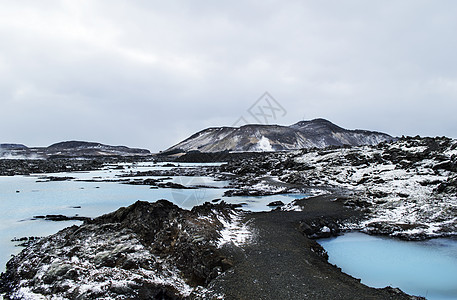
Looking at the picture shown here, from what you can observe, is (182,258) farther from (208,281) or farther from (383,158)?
(383,158)

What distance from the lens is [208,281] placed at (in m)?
7.72

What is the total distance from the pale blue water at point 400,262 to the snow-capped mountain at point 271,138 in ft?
348

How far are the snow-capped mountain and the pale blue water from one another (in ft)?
348

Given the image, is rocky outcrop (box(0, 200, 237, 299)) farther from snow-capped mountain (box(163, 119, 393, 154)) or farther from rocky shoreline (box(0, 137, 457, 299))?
snow-capped mountain (box(163, 119, 393, 154))

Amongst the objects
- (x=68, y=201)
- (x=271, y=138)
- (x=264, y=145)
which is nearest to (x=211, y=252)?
(x=68, y=201)

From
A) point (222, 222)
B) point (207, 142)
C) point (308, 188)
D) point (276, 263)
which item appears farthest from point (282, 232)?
point (207, 142)

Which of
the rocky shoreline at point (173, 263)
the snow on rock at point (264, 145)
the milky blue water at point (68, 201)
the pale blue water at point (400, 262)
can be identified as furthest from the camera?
the snow on rock at point (264, 145)

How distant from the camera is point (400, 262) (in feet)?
33.9

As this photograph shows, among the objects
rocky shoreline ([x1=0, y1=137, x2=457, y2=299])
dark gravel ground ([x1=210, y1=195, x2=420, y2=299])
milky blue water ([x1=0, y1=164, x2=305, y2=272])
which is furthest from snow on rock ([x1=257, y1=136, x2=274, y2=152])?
dark gravel ground ([x1=210, y1=195, x2=420, y2=299])

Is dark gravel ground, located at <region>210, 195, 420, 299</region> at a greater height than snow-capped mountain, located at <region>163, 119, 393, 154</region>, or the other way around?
snow-capped mountain, located at <region>163, 119, 393, 154</region>

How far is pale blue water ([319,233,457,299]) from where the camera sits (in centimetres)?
863

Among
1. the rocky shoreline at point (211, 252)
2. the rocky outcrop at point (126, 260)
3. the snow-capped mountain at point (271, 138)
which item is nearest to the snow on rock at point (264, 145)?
the snow-capped mountain at point (271, 138)

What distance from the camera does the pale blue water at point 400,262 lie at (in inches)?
340

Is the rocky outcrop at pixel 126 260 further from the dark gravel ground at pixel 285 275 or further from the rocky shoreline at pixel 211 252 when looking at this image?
the dark gravel ground at pixel 285 275
